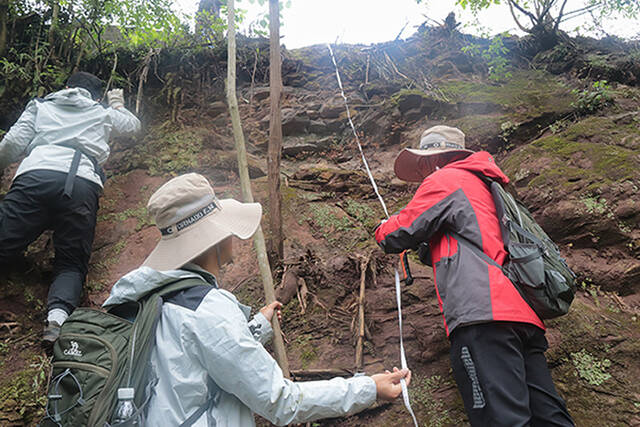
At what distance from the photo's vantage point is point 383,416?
3.09 meters

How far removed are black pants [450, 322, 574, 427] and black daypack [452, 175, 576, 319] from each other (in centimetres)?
19

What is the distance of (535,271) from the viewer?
227cm

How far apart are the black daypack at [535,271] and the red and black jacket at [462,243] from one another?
49 mm

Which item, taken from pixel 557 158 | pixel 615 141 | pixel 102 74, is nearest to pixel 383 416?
pixel 557 158

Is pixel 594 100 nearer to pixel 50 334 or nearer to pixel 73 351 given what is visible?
pixel 73 351

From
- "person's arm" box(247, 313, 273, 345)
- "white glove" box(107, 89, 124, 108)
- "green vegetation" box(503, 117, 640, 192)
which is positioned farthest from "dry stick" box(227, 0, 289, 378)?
"green vegetation" box(503, 117, 640, 192)

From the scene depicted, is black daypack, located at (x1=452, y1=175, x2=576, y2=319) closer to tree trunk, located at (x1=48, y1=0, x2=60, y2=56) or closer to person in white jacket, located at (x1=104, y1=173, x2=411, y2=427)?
person in white jacket, located at (x1=104, y1=173, x2=411, y2=427)

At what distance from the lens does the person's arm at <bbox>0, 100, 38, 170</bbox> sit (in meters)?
4.23

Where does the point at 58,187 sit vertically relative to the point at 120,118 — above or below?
below

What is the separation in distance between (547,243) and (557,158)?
3125 millimetres

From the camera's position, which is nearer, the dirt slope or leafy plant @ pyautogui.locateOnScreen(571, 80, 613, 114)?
the dirt slope

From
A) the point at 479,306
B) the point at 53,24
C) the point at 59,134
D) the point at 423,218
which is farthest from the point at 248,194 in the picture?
the point at 53,24

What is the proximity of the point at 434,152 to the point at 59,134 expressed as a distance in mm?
4186

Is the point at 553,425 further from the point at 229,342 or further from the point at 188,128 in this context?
the point at 188,128
